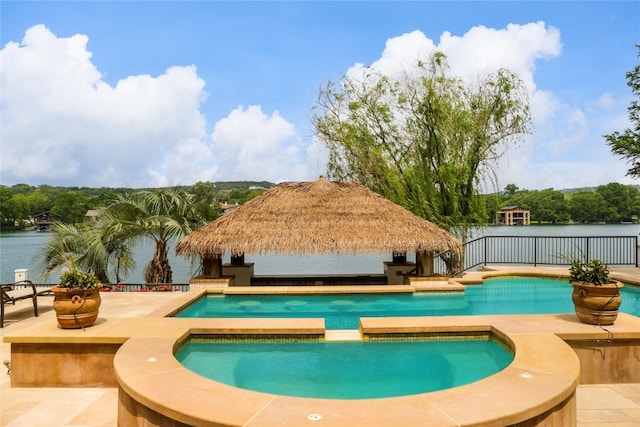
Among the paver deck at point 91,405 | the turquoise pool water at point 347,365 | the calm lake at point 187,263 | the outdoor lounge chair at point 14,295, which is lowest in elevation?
the calm lake at point 187,263

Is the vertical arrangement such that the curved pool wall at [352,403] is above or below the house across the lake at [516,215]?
below

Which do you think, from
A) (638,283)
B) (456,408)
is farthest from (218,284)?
(638,283)

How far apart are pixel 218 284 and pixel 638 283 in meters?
9.71

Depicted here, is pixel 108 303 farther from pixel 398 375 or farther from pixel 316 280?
pixel 398 375

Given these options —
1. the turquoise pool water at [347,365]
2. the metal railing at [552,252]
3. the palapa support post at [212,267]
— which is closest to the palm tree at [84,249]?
the palapa support post at [212,267]

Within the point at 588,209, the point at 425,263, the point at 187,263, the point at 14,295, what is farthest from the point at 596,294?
the point at 588,209

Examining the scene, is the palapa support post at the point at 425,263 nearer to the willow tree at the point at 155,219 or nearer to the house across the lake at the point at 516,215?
the willow tree at the point at 155,219

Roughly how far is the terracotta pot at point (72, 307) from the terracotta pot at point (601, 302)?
593cm

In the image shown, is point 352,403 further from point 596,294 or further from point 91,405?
point 596,294

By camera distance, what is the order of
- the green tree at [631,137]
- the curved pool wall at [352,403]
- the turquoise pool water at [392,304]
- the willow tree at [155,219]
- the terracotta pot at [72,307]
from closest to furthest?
the curved pool wall at [352,403] → the terracotta pot at [72,307] → the turquoise pool water at [392,304] → the willow tree at [155,219] → the green tree at [631,137]

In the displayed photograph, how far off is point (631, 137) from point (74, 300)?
54.0 feet

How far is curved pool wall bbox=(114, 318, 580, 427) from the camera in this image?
2742 millimetres

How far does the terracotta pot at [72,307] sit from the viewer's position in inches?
191

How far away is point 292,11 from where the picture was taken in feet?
30.3
